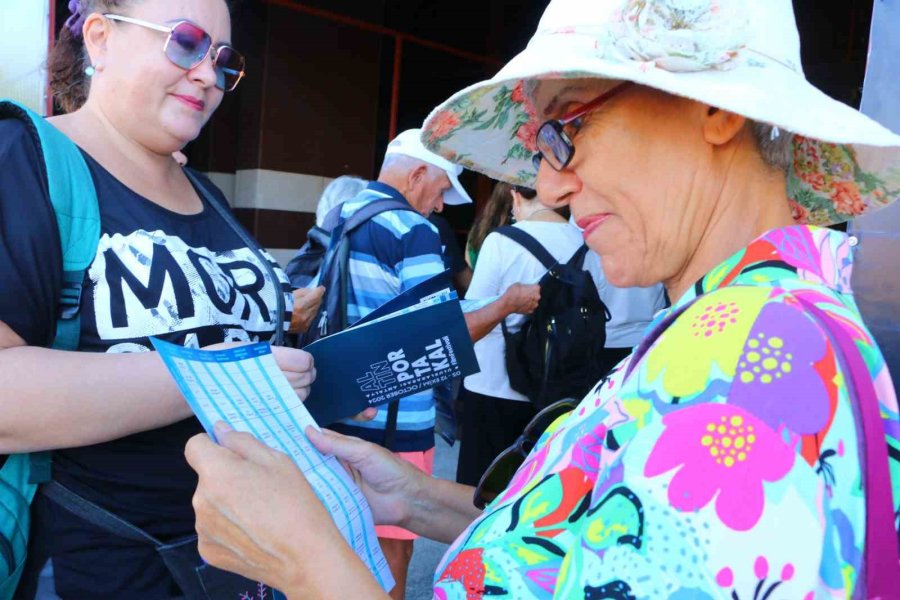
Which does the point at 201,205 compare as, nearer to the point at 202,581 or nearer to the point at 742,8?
the point at 202,581

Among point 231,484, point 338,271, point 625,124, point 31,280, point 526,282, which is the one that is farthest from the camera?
point 526,282

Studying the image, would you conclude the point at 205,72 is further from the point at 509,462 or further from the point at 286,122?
the point at 286,122

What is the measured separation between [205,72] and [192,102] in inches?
3.0

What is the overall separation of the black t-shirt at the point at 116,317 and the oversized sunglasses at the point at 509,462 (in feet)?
2.04

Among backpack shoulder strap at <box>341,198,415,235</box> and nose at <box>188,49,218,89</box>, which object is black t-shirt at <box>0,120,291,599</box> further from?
backpack shoulder strap at <box>341,198,415,235</box>

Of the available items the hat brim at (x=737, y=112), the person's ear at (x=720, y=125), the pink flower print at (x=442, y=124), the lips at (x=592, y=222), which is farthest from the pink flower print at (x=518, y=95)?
the person's ear at (x=720, y=125)

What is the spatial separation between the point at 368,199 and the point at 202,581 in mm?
1972

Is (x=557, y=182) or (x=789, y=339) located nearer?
(x=789, y=339)

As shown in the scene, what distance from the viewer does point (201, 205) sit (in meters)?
1.85

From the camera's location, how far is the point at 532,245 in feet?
11.7

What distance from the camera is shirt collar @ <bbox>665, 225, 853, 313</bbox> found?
89 centimetres

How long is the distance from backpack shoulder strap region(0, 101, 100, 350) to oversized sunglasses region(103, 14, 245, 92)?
13.7 inches

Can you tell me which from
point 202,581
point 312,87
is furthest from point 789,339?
point 312,87

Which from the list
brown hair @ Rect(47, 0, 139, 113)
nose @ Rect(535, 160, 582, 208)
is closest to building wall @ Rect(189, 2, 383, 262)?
brown hair @ Rect(47, 0, 139, 113)
